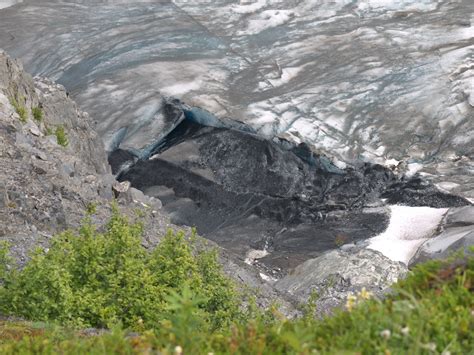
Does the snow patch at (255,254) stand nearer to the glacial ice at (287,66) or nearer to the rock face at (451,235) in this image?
the rock face at (451,235)

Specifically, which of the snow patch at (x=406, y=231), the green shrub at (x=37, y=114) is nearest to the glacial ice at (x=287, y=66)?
the snow patch at (x=406, y=231)

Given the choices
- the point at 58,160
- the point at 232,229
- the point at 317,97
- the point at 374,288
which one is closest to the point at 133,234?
the point at 58,160

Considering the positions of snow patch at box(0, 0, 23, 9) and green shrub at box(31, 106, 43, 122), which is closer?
green shrub at box(31, 106, 43, 122)

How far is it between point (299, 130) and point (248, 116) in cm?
284

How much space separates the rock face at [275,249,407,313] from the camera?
2163 centimetres

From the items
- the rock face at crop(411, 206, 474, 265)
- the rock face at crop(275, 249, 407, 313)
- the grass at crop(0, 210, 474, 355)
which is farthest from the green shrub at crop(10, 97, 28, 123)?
the grass at crop(0, 210, 474, 355)

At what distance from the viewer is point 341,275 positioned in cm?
2291

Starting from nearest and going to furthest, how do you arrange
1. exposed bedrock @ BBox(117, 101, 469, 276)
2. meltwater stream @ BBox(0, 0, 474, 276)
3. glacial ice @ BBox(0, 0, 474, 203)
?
exposed bedrock @ BBox(117, 101, 469, 276) → meltwater stream @ BBox(0, 0, 474, 276) → glacial ice @ BBox(0, 0, 474, 203)

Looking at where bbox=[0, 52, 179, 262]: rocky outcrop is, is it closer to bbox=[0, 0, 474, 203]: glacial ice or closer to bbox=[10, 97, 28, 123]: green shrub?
bbox=[10, 97, 28, 123]: green shrub

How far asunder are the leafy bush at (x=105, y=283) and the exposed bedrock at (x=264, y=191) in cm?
1920

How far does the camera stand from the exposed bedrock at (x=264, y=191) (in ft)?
110

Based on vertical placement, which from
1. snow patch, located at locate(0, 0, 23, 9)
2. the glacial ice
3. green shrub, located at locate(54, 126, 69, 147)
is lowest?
the glacial ice

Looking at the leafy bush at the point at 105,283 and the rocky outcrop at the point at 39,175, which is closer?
the leafy bush at the point at 105,283

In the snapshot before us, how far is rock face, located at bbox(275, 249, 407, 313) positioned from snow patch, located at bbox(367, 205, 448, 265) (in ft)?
15.7
